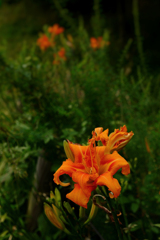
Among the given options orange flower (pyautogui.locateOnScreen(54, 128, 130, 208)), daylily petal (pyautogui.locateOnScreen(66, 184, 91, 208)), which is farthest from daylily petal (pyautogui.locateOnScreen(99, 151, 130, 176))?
daylily petal (pyautogui.locateOnScreen(66, 184, 91, 208))

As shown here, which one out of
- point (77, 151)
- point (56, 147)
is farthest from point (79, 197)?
point (56, 147)

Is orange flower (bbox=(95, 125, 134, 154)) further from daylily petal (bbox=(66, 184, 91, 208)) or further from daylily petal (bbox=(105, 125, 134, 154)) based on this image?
daylily petal (bbox=(66, 184, 91, 208))

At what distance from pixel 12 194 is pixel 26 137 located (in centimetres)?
50

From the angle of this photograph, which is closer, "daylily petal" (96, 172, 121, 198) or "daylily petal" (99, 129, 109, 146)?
"daylily petal" (96, 172, 121, 198)

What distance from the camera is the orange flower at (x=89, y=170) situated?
0.75m

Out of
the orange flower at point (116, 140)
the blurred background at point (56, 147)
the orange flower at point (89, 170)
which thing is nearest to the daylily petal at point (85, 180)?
the orange flower at point (89, 170)

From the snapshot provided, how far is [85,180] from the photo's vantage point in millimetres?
757

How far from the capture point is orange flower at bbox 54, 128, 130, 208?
75 cm

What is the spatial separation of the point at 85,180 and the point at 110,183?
0.08 meters

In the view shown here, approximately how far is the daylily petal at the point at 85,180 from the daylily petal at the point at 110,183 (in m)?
0.03

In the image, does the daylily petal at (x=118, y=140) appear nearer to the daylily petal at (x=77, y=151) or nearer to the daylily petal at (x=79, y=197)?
the daylily petal at (x=77, y=151)

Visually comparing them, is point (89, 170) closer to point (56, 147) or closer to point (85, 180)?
point (85, 180)

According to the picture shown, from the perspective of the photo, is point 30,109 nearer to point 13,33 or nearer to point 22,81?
point 22,81

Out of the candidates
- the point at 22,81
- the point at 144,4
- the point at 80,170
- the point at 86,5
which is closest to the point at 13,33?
the point at 86,5
